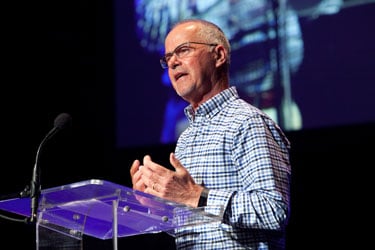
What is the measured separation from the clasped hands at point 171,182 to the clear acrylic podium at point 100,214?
79 millimetres

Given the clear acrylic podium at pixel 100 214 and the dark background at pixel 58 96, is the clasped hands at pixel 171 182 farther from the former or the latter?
the dark background at pixel 58 96

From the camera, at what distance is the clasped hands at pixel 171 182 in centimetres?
170

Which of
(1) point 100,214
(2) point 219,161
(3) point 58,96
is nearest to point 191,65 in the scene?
(2) point 219,161

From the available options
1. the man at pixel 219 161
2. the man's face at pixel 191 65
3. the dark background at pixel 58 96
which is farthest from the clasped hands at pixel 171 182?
the dark background at pixel 58 96

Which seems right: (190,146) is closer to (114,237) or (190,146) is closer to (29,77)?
(114,237)

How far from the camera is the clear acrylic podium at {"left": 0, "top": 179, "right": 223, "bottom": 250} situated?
1.58 metres

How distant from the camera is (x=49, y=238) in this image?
1728 mm

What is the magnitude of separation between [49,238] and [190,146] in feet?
2.10

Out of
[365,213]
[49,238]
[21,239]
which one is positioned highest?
[49,238]

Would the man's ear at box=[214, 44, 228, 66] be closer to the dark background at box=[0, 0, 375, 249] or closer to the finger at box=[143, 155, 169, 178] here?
the finger at box=[143, 155, 169, 178]

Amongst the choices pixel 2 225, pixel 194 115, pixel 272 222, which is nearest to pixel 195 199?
pixel 272 222

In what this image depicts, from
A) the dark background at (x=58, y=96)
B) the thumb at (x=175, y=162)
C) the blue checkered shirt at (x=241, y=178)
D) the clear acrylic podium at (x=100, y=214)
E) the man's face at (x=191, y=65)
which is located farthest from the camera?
the dark background at (x=58, y=96)

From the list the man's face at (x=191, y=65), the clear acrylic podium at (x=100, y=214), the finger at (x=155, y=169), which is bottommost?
the clear acrylic podium at (x=100, y=214)

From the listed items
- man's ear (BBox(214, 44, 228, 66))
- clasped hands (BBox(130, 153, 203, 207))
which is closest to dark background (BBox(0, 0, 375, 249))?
man's ear (BBox(214, 44, 228, 66))
